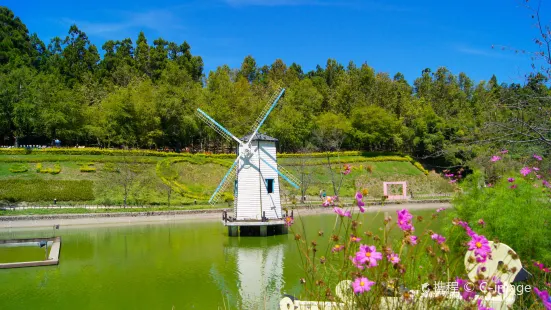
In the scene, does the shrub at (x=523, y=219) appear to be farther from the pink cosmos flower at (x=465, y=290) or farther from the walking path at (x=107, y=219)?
the walking path at (x=107, y=219)

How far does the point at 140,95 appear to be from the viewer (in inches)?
1646

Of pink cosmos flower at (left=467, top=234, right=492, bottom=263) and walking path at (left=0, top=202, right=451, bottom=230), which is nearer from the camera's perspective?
pink cosmos flower at (left=467, top=234, right=492, bottom=263)

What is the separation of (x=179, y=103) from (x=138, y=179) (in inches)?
494

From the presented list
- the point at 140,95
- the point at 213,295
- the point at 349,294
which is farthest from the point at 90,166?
the point at 349,294

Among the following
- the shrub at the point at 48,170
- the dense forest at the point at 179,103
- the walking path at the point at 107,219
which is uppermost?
the dense forest at the point at 179,103

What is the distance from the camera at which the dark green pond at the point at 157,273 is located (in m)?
11.4

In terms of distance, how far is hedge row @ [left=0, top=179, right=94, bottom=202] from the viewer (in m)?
26.3

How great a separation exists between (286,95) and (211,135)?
11639 millimetres

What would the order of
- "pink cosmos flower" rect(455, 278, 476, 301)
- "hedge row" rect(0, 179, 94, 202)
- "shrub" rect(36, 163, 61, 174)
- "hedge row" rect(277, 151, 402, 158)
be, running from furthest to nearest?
1. "hedge row" rect(277, 151, 402, 158)
2. "shrub" rect(36, 163, 61, 174)
3. "hedge row" rect(0, 179, 94, 202)
4. "pink cosmos flower" rect(455, 278, 476, 301)

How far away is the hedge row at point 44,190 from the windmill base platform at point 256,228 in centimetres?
1223

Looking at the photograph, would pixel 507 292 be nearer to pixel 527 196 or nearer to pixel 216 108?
pixel 527 196

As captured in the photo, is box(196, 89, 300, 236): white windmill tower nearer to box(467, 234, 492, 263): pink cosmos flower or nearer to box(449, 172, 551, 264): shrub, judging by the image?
box(449, 172, 551, 264): shrub

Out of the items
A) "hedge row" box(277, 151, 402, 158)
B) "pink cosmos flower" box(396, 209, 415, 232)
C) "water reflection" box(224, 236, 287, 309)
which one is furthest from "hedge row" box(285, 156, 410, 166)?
"pink cosmos flower" box(396, 209, 415, 232)

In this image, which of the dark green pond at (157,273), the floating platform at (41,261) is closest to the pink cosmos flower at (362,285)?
the dark green pond at (157,273)
